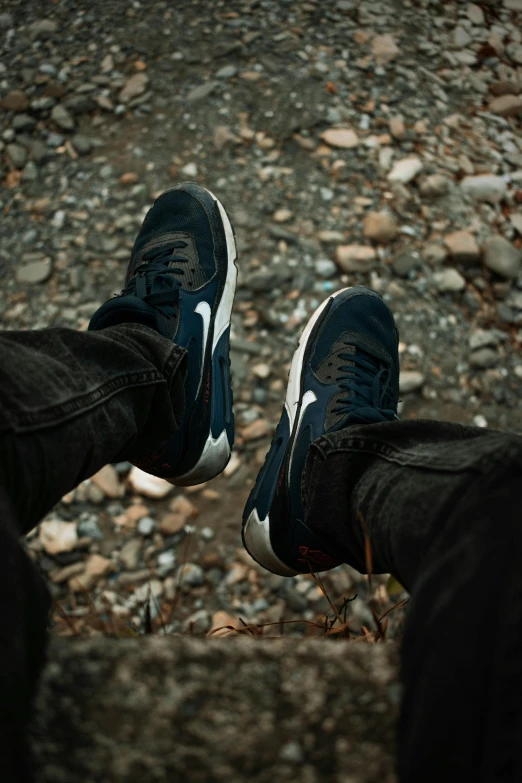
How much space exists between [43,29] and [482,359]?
231cm

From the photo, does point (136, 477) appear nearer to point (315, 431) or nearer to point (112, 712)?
point (315, 431)

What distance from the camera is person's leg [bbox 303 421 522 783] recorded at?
21.2 inches

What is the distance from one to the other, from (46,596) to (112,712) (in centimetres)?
15

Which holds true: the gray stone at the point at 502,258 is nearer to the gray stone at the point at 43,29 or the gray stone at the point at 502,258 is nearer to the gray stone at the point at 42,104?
the gray stone at the point at 42,104

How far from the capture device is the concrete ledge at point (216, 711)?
24.4 inches

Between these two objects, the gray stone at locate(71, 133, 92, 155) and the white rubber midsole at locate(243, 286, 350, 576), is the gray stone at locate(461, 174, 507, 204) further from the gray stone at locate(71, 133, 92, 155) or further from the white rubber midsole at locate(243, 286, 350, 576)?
the gray stone at locate(71, 133, 92, 155)

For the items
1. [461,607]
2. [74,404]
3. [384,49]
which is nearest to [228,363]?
[74,404]

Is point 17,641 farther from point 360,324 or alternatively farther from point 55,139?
point 55,139

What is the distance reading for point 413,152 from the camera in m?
2.42

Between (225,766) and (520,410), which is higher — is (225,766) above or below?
above

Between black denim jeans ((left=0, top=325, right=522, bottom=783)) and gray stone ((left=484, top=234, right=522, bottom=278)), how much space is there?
52.0 inches

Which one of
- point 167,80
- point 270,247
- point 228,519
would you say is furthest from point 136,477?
point 167,80

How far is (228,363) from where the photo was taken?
73.5 inches

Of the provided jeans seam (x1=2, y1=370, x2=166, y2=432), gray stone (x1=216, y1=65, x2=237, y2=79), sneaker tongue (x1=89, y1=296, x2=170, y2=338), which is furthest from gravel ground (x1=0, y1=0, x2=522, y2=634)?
jeans seam (x1=2, y1=370, x2=166, y2=432)
